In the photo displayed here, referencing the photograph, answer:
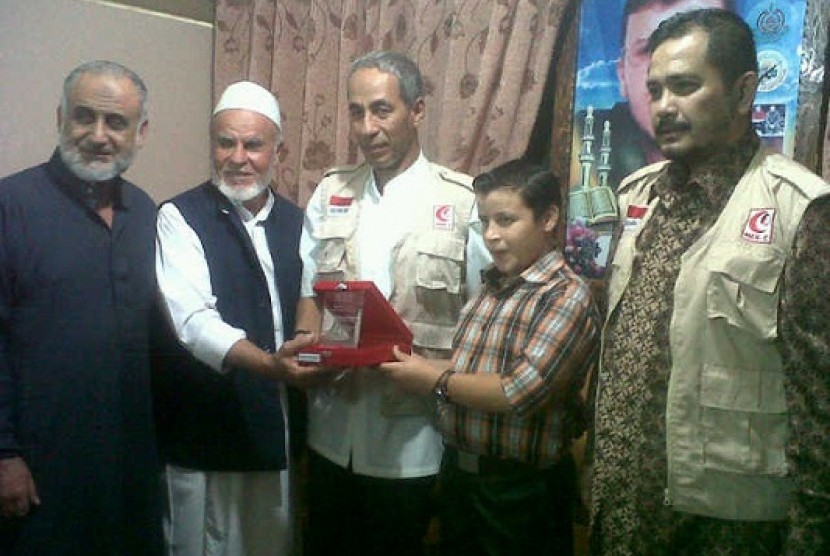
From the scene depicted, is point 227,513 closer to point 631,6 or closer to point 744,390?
point 744,390

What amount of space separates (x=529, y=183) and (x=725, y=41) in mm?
466

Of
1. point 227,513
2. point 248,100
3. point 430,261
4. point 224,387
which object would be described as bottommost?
point 227,513

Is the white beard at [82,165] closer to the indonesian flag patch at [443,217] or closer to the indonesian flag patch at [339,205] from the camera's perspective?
the indonesian flag patch at [339,205]

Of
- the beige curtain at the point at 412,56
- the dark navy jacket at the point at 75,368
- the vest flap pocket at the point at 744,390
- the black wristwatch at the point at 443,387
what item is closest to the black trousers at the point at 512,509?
the black wristwatch at the point at 443,387

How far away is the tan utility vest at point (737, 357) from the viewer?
1244 millimetres

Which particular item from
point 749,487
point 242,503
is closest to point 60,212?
point 242,503

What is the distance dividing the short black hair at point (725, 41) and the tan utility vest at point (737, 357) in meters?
0.16

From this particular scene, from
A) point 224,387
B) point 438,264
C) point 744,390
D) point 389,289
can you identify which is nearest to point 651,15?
point 438,264

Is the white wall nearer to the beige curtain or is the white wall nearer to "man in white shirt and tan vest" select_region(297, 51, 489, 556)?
the beige curtain

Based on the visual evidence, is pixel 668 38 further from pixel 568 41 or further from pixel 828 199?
pixel 568 41

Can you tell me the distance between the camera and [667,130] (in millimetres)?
1344

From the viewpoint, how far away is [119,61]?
8.69ft

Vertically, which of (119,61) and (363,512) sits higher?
(119,61)

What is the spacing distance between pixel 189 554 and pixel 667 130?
4.91 ft
